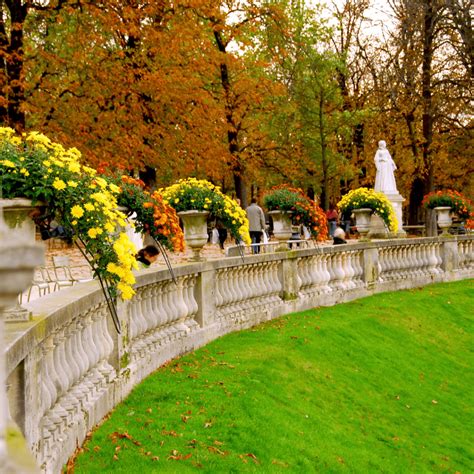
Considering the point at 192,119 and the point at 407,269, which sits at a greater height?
the point at 192,119

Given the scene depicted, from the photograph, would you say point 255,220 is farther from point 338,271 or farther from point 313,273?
point 313,273

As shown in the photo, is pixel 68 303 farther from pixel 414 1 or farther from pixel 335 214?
pixel 335 214

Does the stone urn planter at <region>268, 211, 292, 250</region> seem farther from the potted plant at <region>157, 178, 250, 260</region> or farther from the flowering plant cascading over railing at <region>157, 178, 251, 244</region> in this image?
the potted plant at <region>157, 178, 250, 260</region>

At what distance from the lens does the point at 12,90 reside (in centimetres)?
1706

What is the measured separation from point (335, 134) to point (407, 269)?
17.9 metres

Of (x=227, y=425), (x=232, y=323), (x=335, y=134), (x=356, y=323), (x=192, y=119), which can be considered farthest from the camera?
(x=335, y=134)

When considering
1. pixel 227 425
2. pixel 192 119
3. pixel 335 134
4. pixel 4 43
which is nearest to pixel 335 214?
pixel 335 134

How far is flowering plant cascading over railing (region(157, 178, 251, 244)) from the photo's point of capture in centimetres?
1103

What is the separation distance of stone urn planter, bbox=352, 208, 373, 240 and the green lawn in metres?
3.54

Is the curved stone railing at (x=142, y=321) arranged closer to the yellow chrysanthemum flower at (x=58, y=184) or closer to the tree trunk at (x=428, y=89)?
the yellow chrysanthemum flower at (x=58, y=184)

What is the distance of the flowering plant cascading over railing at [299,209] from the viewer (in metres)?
14.2

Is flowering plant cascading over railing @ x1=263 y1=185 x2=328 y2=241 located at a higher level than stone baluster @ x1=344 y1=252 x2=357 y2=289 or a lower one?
higher

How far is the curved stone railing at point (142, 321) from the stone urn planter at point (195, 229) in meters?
0.40

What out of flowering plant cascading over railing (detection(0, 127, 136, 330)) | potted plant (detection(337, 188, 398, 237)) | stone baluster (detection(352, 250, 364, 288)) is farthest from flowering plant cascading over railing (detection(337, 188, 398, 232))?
flowering plant cascading over railing (detection(0, 127, 136, 330))
